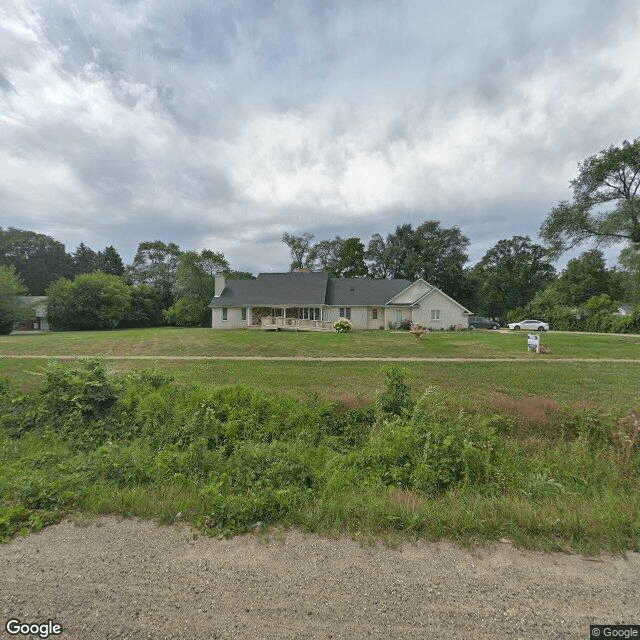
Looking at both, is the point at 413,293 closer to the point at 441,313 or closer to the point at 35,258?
the point at 441,313

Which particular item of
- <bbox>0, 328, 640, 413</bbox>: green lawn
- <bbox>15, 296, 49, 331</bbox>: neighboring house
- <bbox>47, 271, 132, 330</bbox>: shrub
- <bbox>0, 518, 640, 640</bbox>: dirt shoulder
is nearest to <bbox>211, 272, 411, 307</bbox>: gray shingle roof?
<bbox>47, 271, 132, 330</bbox>: shrub

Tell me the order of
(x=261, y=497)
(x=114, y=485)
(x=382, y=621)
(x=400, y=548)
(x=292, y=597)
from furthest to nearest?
(x=114, y=485), (x=261, y=497), (x=400, y=548), (x=292, y=597), (x=382, y=621)

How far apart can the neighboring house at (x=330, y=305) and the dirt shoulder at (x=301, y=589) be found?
27205 mm

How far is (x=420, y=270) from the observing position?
47125 mm

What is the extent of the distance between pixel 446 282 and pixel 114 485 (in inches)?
1952

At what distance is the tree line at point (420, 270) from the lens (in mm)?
25719

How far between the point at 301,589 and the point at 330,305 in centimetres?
2977

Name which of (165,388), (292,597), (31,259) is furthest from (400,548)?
(31,259)

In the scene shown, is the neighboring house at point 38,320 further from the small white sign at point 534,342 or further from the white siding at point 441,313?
the small white sign at point 534,342

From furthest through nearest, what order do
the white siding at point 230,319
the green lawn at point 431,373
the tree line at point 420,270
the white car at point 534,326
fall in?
the white car at point 534,326 < the white siding at point 230,319 < the tree line at point 420,270 < the green lawn at point 431,373

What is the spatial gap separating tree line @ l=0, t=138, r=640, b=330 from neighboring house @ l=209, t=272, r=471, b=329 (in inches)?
345

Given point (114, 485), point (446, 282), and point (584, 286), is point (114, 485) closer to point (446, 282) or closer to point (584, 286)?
point (446, 282)

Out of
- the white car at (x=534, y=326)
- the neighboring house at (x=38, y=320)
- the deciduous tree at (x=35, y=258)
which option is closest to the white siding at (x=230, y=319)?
the neighboring house at (x=38, y=320)

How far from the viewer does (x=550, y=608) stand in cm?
209
